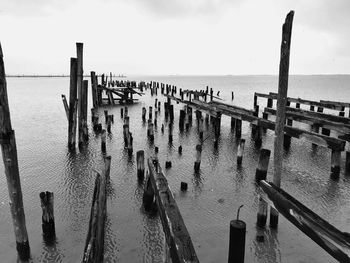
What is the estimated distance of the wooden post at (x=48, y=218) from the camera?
5344mm

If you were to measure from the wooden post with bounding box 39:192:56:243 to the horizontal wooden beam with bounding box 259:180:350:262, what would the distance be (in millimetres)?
4014

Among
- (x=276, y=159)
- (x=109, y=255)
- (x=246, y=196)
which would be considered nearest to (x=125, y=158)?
(x=246, y=196)

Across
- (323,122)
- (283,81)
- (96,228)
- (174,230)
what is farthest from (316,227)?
(323,122)

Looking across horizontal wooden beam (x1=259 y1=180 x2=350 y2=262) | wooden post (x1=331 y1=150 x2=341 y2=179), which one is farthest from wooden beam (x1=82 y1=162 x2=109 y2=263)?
wooden post (x1=331 y1=150 x2=341 y2=179)

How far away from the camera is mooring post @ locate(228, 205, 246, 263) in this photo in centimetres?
390

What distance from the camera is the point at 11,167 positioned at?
465cm

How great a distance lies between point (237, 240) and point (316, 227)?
1.04 metres

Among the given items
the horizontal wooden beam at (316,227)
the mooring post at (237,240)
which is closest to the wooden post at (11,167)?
the mooring post at (237,240)

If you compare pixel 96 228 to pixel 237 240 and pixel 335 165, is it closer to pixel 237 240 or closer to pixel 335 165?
pixel 237 240

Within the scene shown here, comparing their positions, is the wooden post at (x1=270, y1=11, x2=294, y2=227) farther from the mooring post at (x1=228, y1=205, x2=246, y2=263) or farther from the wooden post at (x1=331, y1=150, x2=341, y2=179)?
the wooden post at (x1=331, y1=150, x2=341, y2=179)

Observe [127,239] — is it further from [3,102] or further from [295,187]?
[295,187]

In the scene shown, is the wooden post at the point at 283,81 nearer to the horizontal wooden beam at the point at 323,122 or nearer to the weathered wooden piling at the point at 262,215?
the weathered wooden piling at the point at 262,215

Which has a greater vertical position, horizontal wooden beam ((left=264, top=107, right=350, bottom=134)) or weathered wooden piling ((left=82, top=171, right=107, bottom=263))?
horizontal wooden beam ((left=264, top=107, right=350, bottom=134))

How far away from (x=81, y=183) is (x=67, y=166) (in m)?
1.83
